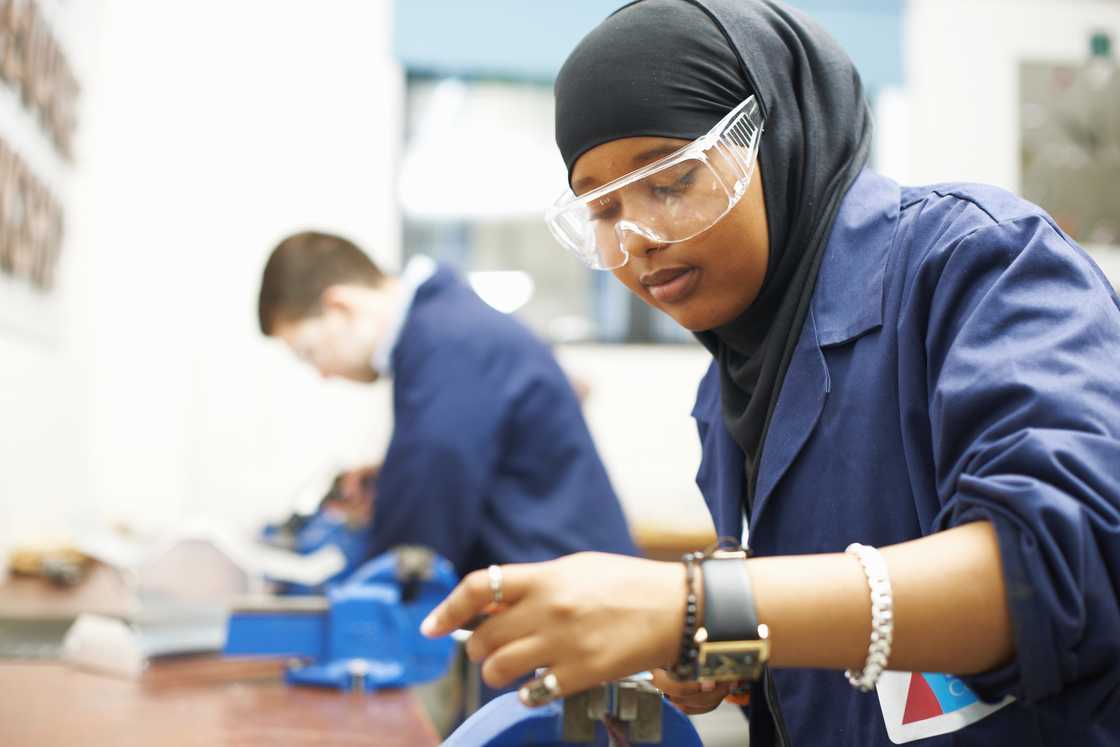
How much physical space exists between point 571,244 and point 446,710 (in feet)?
4.77

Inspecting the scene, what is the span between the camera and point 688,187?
974mm

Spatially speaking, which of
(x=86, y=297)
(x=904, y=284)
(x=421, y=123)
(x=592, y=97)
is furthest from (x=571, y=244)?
(x=421, y=123)

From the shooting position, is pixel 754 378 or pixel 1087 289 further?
pixel 754 378

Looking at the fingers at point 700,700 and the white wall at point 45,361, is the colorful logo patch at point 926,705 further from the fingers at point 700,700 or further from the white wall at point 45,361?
the white wall at point 45,361

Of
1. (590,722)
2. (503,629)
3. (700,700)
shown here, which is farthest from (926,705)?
(503,629)

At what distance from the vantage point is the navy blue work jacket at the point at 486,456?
6.70 ft

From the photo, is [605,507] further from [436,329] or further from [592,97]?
[592,97]

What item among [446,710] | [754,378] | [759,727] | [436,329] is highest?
[754,378]

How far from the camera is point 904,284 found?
2.87 ft

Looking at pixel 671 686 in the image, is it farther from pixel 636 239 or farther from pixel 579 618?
pixel 636 239

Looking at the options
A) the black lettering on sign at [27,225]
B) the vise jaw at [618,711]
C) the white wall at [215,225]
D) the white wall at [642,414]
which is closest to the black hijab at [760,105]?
the vise jaw at [618,711]

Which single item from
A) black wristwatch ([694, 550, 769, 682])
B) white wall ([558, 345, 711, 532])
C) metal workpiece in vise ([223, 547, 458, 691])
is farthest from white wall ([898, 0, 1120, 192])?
black wristwatch ([694, 550, 769, 682])

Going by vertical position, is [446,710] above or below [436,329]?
below

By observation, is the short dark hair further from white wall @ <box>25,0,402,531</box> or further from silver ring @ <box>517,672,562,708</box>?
silver ring @ <box>517,672,562,708</box>
